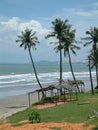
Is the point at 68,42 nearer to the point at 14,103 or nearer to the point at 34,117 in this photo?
the point at 14,103

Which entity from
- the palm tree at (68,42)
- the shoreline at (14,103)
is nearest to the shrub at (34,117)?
the shoreline at (14,103)

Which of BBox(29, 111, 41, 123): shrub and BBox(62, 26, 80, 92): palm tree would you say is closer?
BBox(29, 111, 41, 123): shrub

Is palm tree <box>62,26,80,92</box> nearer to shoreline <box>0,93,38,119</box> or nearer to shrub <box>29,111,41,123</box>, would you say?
shoreline <box>0,93,38,119</box>

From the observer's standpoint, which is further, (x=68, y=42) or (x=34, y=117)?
(x=68, y=42)

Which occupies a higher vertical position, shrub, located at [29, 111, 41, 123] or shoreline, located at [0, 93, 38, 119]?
shrub, located at [29, 111, 41, 123]

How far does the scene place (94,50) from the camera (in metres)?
59.9

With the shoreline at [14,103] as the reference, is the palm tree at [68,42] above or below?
above

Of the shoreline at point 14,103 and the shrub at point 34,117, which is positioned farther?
the shoreline at point 14,103

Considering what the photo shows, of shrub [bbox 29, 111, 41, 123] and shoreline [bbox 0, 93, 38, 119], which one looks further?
shoreline [bbox 0, 93, 38, 119]

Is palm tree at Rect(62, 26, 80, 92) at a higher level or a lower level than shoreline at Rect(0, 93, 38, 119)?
higher

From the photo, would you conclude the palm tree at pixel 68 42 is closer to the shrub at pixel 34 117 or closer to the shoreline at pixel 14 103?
the shoreline at pixel 14 103

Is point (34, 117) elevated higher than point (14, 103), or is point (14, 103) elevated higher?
point (34, 117)

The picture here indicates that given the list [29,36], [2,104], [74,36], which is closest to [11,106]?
[2,104]

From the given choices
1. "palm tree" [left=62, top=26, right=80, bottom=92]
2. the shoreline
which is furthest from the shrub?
"palm tree" [left=62, top=26, right=80, bottom=92]
